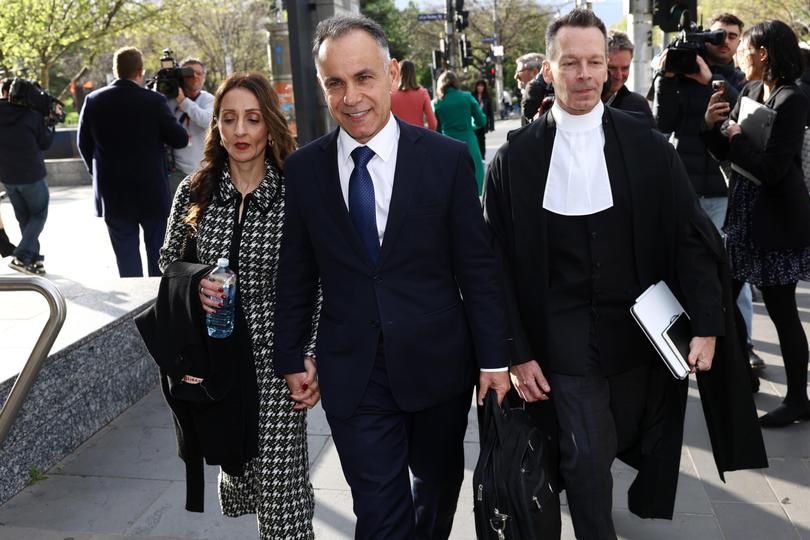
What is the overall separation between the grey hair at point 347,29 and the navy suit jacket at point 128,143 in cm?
427

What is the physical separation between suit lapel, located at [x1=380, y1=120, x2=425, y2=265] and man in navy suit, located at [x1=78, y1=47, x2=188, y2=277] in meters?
4.46

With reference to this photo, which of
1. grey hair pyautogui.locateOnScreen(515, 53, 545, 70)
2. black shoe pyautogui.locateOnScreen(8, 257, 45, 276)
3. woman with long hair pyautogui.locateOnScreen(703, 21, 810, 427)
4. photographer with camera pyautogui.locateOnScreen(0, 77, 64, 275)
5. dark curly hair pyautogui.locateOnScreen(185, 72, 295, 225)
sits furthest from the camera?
black shoe pyautogui.locateOnScreen(8, 257, 45, 276)

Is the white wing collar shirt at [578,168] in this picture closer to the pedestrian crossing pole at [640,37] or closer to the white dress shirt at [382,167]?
the white dress shirt at [382,167]

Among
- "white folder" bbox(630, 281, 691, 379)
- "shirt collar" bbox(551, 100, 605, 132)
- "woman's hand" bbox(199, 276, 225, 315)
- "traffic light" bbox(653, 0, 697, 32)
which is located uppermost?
"traffic light" bbox(653, 0, 697, 32)

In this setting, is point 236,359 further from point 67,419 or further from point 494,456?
point 67,419

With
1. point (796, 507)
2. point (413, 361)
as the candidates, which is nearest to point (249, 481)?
point (413, 361)

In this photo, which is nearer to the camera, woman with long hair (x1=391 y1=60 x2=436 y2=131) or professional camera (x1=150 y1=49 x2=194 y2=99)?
professional camera (x1=150 y1=49 x2=194 y2=99)

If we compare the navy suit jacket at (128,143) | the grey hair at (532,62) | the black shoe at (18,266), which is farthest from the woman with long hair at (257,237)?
the black shoe at (18,266)

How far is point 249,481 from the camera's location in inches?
130

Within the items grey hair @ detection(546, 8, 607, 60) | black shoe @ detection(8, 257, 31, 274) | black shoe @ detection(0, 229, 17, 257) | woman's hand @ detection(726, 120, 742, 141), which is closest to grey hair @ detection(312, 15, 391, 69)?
grey hair @ detection(546, 8, 607, 60)

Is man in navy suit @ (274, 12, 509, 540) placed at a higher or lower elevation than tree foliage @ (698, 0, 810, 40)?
lower

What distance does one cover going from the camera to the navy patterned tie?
8.99 ft

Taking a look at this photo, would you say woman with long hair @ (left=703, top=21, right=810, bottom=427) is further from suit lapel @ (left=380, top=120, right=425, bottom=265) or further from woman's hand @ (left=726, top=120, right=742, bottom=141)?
suit lapel @ (left=380, top=120, right=425, bottom=265)

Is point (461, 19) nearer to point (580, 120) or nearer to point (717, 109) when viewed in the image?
point (717, 109)
